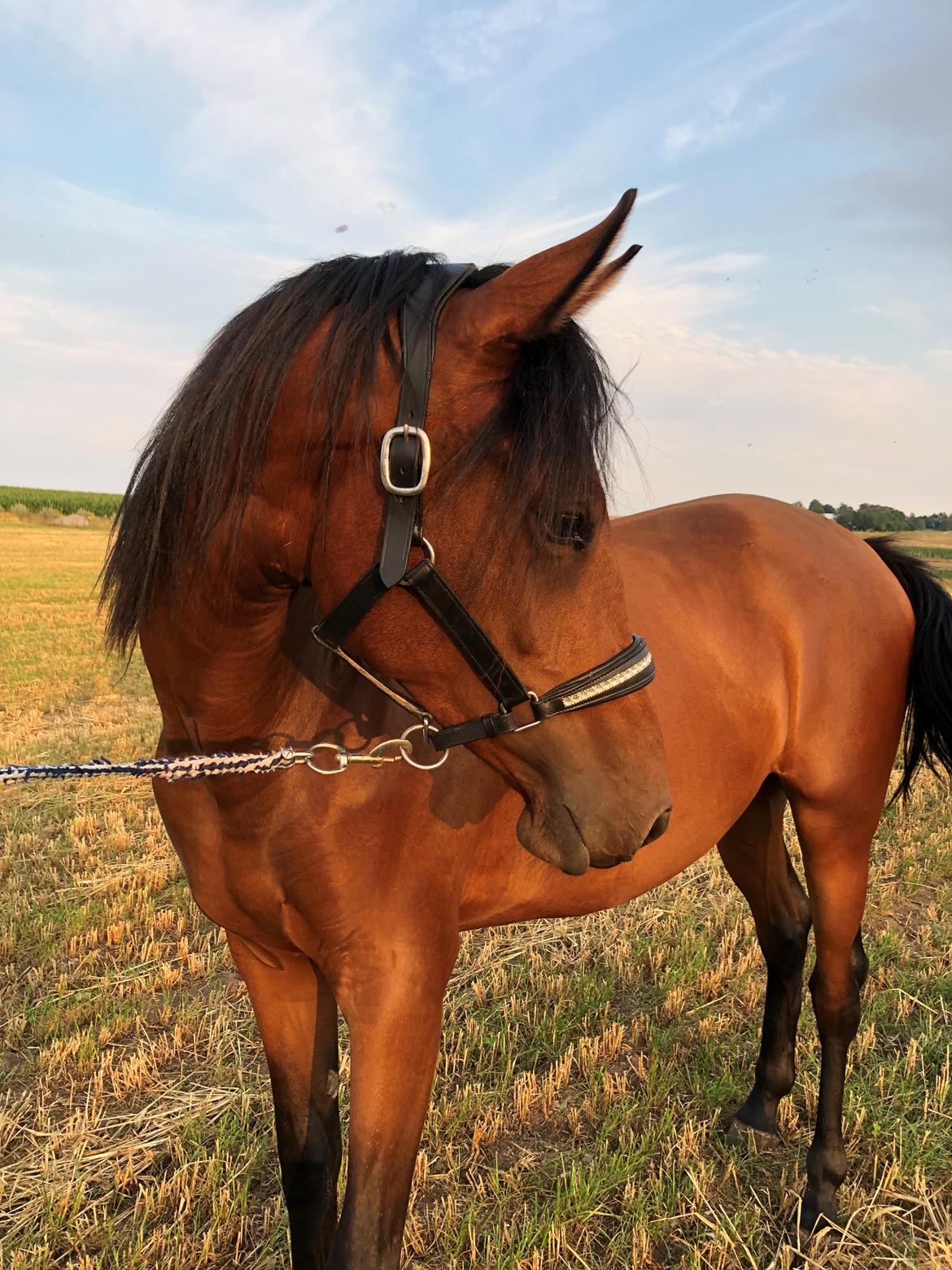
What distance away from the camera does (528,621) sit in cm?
157

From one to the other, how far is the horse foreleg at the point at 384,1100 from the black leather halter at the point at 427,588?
658mm

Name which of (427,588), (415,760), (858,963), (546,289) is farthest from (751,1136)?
(546,289)

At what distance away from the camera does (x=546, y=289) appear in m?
1.40

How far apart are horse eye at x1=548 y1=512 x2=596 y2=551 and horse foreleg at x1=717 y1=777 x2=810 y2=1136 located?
2.43 metres

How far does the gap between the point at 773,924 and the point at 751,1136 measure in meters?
0.85

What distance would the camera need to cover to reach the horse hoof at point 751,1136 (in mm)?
3262

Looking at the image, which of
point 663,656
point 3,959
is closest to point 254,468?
point 663,656

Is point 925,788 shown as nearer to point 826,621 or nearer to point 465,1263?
point 826,621

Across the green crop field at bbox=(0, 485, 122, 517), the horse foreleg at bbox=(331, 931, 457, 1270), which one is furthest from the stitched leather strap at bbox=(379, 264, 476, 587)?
the green crop field at bbox=(0, 485, 122, 517)

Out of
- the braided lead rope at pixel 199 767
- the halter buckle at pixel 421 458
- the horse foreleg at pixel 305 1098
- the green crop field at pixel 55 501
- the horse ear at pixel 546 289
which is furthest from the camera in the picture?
the green crop field at pixel 55 501

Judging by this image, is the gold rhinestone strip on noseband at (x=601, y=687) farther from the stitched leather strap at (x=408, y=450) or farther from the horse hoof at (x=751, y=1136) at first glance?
the horse hoof at (x=751, y=1136)

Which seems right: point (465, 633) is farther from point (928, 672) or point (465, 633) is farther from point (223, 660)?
→ point (928, 672)

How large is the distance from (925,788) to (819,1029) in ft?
15.5

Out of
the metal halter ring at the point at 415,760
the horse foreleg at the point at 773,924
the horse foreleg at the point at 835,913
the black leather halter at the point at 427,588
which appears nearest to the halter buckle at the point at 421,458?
the black leather halter at the point at 427,588
